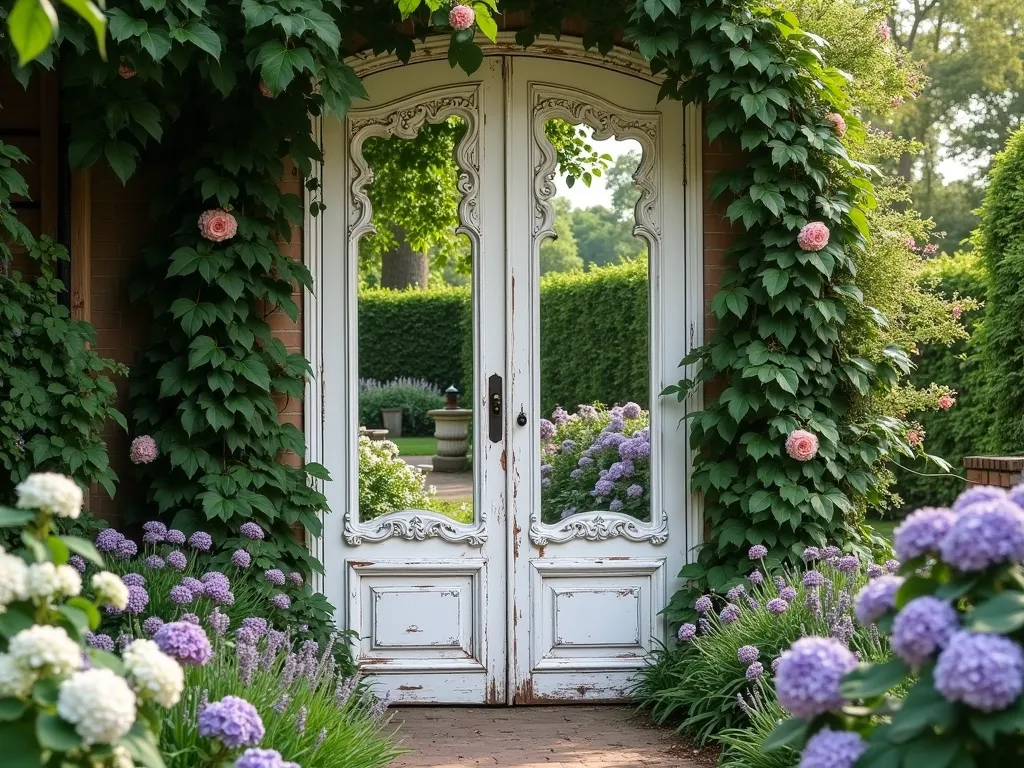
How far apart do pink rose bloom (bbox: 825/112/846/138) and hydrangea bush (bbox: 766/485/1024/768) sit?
135 inches

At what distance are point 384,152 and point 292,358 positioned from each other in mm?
1042

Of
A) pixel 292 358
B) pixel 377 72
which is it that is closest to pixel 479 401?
pixel 292 358

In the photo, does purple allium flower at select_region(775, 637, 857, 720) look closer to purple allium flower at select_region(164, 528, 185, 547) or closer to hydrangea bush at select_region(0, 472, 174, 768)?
hydrangea bush at select_region(0, 472, 174, 768)

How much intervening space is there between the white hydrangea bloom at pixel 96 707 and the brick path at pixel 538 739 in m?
2.59

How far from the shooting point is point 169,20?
13.1 ft

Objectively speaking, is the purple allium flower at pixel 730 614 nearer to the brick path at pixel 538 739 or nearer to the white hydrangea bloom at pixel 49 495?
the brick path at pixel 538 739

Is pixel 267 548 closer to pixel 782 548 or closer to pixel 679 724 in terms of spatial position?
pixel 679 724

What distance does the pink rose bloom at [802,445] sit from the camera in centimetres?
474

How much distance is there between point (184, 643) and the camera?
79.0 inches

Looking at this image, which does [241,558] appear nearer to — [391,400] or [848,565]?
[391,400]

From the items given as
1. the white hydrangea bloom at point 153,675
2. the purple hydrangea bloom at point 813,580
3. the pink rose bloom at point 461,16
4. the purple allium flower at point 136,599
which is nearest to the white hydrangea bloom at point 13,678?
the white hydrangea bloom at point 153,675

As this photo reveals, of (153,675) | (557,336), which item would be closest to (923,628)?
(153,675)

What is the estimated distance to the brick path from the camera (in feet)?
13.8

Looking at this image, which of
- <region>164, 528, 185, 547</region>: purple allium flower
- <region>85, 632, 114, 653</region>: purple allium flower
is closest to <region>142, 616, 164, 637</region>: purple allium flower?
<region>85, 632, 114, 653</region>: purple allium flower
